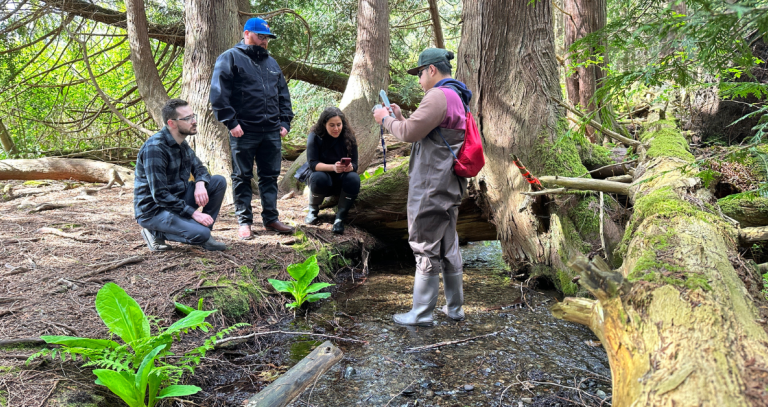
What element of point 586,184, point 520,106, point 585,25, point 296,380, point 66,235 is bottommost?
point 296,380

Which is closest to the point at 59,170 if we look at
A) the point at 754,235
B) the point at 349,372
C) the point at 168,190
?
the point at 168,190

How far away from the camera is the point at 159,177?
13.6 feet

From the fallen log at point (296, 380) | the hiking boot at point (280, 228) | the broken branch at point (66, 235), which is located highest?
the broken branch at point (66, 235)

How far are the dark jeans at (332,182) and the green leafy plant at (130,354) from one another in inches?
110

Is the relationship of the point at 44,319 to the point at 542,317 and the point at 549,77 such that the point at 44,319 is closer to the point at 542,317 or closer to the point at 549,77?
the point at 542,317

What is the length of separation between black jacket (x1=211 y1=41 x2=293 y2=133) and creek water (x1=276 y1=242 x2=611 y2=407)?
2.06 metres

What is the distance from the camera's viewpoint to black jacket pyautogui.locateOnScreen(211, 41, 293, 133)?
461 centimetres

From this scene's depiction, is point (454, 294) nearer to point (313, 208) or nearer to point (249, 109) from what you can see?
point (313, 208)

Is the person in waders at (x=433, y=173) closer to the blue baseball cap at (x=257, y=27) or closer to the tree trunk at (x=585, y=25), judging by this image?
the blue baseball cap at (x=257, y=27)

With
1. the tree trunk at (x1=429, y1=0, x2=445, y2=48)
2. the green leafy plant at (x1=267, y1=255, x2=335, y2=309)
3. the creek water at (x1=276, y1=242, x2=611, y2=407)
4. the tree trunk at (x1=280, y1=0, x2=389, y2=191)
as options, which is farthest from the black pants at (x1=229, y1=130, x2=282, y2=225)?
the tree trunk at (x1=429, y1=0, x2=445, y2=48)

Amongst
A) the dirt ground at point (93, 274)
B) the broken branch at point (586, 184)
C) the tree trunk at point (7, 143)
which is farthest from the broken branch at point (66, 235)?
the tree trunk at point (7, 143)

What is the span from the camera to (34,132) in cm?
993

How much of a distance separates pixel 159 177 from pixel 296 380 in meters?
2.55

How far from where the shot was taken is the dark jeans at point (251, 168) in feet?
16.0
